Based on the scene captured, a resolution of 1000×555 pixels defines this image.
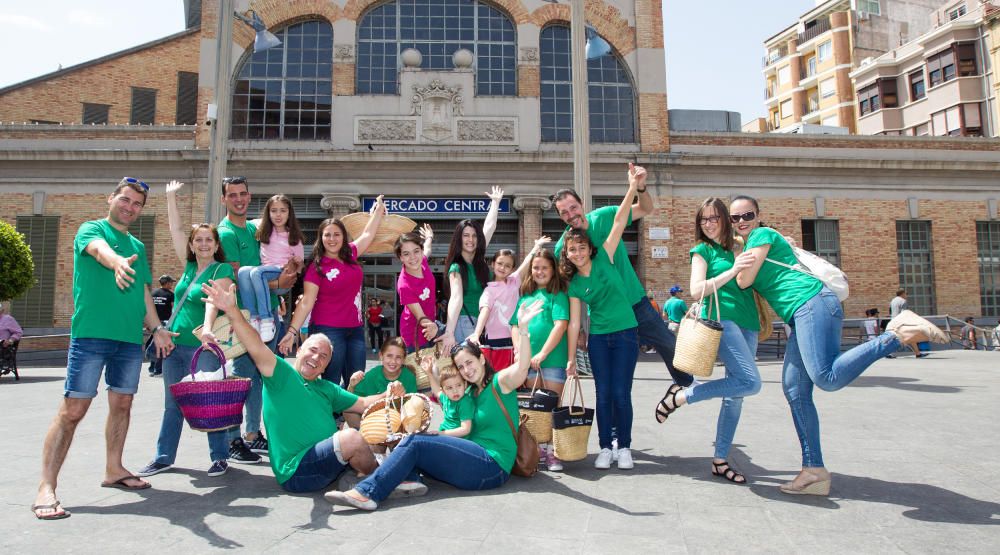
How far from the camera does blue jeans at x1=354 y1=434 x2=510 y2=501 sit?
3498 mm

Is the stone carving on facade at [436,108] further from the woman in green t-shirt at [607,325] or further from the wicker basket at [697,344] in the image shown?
the wicker basket at [697,344]

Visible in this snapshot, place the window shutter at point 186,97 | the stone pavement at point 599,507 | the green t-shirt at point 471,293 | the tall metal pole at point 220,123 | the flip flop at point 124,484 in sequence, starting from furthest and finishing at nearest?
the window shutter at point 186,97 → the tall metal pole at point 220,123 → the green t-shirt at point 471,293 → the flip flop at point 124,484 → the stone pavement at point 599,507

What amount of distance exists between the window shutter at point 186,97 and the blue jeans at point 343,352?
21464 mm

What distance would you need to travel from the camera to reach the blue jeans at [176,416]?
4332 mm

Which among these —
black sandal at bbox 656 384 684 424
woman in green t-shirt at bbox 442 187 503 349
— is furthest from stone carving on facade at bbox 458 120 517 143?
black sandal at bbox 656 384 684 424

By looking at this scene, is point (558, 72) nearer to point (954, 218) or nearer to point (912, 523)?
point (954, 218)

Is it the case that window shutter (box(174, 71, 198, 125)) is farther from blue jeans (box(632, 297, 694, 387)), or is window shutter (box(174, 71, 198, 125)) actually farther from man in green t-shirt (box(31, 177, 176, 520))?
blue jeans (box(632, 297, 694, 387))

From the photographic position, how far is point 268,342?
15.8ft

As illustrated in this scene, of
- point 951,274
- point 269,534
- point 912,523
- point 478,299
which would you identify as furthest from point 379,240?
point 951,274

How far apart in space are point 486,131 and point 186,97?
41.6ft

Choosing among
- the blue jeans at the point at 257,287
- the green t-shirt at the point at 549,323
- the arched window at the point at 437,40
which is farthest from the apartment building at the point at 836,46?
the blue jeans at the point at 257,287

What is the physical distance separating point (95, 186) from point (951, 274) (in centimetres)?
2704

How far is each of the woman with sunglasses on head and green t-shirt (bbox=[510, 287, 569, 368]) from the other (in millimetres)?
1294

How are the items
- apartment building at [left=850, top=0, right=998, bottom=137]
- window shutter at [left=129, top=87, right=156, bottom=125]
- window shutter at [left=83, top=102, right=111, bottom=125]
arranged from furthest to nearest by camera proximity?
1. apartment building at [left=850, top=0, right=998, bottom=137]
2. window shutter at [left=129, top=87, right=156, bottom=125]
3. window shutter at [left=83, top=102, right=111, bottom=125]
